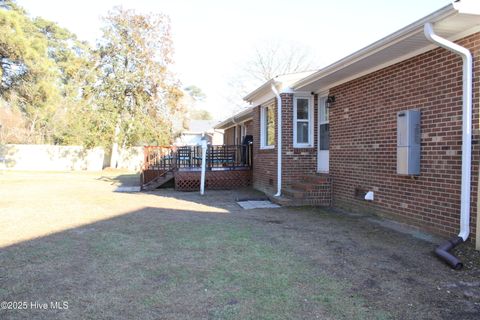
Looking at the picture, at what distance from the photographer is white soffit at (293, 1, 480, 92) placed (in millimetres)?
4445

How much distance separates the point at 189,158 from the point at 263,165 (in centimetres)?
342

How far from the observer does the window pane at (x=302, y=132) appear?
9.38 meters

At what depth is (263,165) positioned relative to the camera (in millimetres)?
10977

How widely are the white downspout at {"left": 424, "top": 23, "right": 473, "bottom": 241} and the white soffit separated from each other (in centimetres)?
23

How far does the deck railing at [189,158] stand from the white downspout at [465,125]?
852 cm

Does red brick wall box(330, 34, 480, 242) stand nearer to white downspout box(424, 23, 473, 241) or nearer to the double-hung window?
white downspout box(424, 23, 473, 241)

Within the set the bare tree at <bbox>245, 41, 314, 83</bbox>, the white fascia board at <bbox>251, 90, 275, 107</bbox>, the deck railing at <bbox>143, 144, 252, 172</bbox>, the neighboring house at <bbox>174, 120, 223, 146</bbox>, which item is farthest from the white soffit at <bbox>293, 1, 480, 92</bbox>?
the neighboring house at <bbox>174, 120, 223, 146</bbox>

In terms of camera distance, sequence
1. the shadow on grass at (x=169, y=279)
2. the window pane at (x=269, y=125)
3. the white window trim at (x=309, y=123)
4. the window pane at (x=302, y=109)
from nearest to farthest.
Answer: the shadow on grass at (x=169, y=279) → the white window trim at (x=309, y=123) → the window pane at (x=302, y=109) → the window pane at (x=269, y=125)

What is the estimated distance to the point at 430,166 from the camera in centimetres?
534

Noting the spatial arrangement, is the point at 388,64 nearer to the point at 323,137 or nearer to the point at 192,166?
the point at 323,137

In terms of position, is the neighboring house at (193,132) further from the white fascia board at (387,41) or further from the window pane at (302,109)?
the white fascia board at (387,41)

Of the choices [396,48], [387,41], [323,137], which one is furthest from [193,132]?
[387,41]

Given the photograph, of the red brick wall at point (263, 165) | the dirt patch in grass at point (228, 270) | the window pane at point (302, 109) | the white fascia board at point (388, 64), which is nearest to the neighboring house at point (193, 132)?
the red brick wall at point (263, 165)

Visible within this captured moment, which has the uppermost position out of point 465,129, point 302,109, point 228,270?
point 302,109
